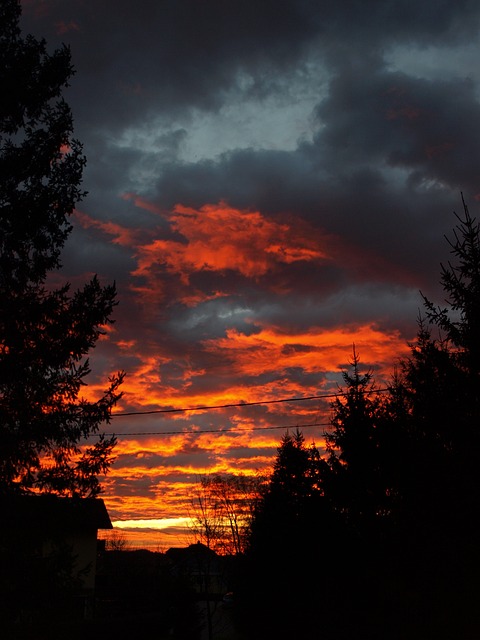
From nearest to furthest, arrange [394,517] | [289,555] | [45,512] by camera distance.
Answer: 1. [45,512]
2. [394,517]
3. [289,555]

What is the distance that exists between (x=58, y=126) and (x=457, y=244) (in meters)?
10.8

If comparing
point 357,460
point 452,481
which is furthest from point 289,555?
point 452,481

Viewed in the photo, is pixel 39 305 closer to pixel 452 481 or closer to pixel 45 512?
pixel 45 512

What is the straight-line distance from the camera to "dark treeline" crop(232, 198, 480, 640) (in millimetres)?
15320

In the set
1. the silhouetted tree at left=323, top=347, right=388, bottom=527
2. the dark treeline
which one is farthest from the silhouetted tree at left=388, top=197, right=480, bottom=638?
the silhouetted tree at left=323, top=347, right=388, bottom=527

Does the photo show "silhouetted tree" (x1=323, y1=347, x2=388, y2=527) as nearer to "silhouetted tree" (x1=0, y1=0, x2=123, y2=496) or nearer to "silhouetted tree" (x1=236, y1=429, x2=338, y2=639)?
"silhouetted tree" (x1=236, y1=429, x2=338, y2=639)

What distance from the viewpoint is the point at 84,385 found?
15.4 meters

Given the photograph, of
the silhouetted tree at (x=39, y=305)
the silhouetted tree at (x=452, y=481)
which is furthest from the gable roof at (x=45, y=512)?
the silhouetted tree at (x=452, y=481)

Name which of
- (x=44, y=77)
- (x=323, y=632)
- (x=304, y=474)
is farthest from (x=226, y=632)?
(x=44, y=77)

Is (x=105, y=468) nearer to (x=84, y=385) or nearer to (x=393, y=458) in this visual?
(x=84, y=385)

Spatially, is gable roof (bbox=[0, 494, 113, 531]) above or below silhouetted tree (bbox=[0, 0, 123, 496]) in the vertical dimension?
below

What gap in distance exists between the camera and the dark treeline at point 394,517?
50.3 ft

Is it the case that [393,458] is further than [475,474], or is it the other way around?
[393,458]

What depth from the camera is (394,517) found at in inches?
834
